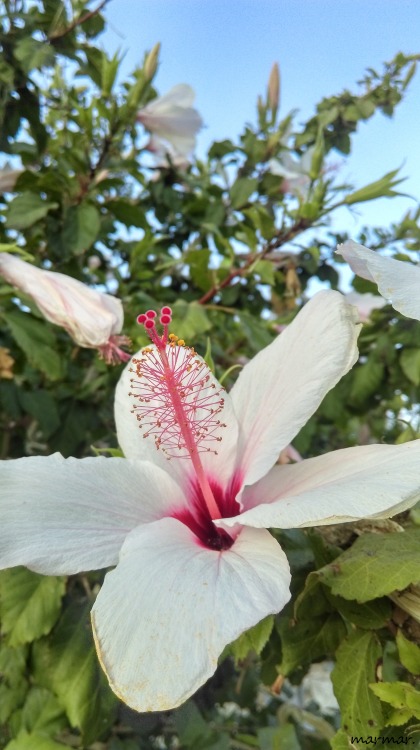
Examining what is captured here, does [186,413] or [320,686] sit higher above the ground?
[186,413]

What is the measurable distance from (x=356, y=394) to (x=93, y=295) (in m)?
0.81

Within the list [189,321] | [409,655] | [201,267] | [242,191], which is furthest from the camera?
[242,191]

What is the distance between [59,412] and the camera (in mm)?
1435

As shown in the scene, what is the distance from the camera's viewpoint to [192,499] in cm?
64

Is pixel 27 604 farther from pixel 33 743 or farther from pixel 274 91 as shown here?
pixel 274 91

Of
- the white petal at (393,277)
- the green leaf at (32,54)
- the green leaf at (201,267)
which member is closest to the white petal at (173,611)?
the white petal at (393,277)

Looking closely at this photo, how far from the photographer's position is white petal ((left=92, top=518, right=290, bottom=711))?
0.41 metres

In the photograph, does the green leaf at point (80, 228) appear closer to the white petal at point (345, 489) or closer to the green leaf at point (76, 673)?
the green leaf at point (76, 673)

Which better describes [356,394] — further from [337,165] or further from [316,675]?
[316,675]

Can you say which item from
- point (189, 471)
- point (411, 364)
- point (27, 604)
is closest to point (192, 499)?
point (189, 471)

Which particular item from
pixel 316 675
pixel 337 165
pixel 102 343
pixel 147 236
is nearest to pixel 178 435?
pixel 102 343

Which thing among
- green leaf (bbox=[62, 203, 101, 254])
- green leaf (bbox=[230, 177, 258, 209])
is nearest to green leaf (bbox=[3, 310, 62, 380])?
green leaf (bbox=[62, 203, 101, 254])

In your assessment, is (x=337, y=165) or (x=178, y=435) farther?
(x=337, y=165)

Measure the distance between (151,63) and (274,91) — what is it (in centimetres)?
48
